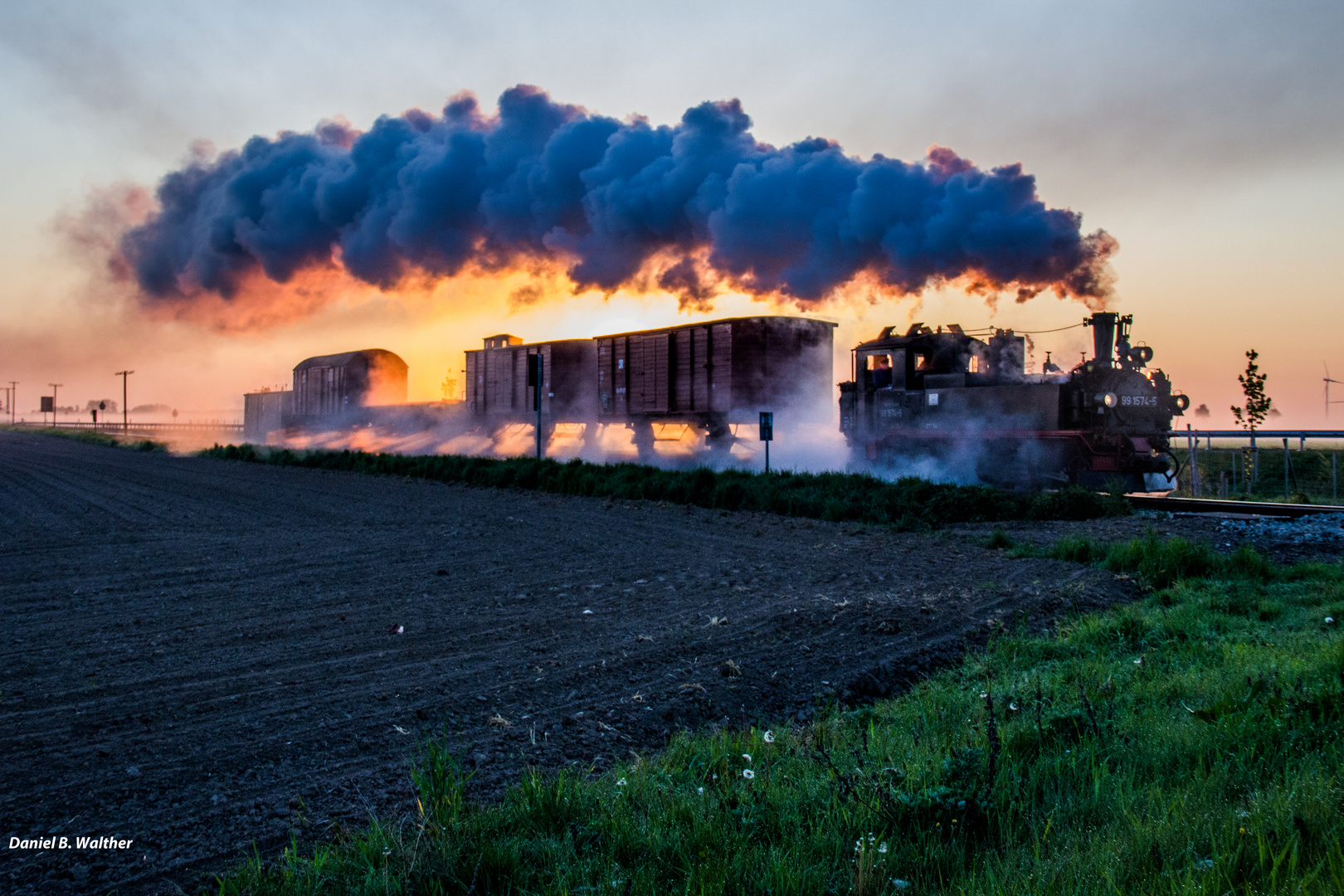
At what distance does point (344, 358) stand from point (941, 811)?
46592 mm

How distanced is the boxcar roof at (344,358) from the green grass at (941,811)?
144ft

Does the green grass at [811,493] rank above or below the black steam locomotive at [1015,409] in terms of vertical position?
below

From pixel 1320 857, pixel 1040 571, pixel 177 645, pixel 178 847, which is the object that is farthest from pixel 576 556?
pixel 1320 857

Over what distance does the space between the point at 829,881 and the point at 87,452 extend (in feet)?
174

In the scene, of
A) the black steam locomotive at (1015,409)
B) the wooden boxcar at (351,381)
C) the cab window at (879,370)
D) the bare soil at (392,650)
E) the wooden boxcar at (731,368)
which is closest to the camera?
the bare soil at (392,650)

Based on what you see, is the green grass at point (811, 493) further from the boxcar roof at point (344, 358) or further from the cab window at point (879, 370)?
the boxcar roof at point (344, 358)

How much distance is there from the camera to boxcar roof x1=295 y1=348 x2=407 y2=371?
44500mm

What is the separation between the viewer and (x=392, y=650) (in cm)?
642

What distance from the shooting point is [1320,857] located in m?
2.52

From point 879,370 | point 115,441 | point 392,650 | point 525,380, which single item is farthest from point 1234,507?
point 115,441

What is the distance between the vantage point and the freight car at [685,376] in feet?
78.5

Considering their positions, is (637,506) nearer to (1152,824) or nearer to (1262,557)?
(1262,557)

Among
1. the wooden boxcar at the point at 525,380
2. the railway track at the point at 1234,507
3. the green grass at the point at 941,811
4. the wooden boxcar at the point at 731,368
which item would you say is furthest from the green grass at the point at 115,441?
the green grass at the point at 941,811

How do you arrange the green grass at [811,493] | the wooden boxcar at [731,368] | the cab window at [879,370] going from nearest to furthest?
the green grass at [811,493], the cab window at [879,370], the wooden boxcar at [731,368]
